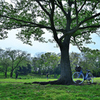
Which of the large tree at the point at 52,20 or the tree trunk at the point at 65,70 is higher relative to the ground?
the large tree at the point at 52,20

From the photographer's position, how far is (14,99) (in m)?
4.45

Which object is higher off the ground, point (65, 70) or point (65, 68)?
point (65, 68)

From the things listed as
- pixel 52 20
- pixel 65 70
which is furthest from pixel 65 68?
pixel 52 20

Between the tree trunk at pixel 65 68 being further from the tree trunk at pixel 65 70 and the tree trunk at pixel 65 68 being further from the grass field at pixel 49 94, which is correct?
the grass field at pixel 49 94

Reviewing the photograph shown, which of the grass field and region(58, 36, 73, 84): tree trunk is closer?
the grass field

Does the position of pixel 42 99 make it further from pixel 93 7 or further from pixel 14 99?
pixel 93 7

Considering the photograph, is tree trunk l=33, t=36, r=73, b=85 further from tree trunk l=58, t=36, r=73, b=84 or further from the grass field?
the grass field

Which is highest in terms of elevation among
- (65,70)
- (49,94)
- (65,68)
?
(65,68)

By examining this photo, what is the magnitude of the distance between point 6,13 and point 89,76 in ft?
32.5

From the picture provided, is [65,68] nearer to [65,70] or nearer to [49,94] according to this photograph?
[65,70]

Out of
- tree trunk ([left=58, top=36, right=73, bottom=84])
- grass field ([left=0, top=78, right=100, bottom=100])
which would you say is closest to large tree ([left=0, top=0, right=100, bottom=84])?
tree trunk ([left=58, top=36, right=73, bottom=84])

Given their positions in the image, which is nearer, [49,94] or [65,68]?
[49,94]

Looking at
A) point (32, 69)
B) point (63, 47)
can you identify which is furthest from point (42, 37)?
point (32, 69)

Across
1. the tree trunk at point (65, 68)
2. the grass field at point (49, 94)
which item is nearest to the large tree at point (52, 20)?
the tree trunk at point (65, 68)
